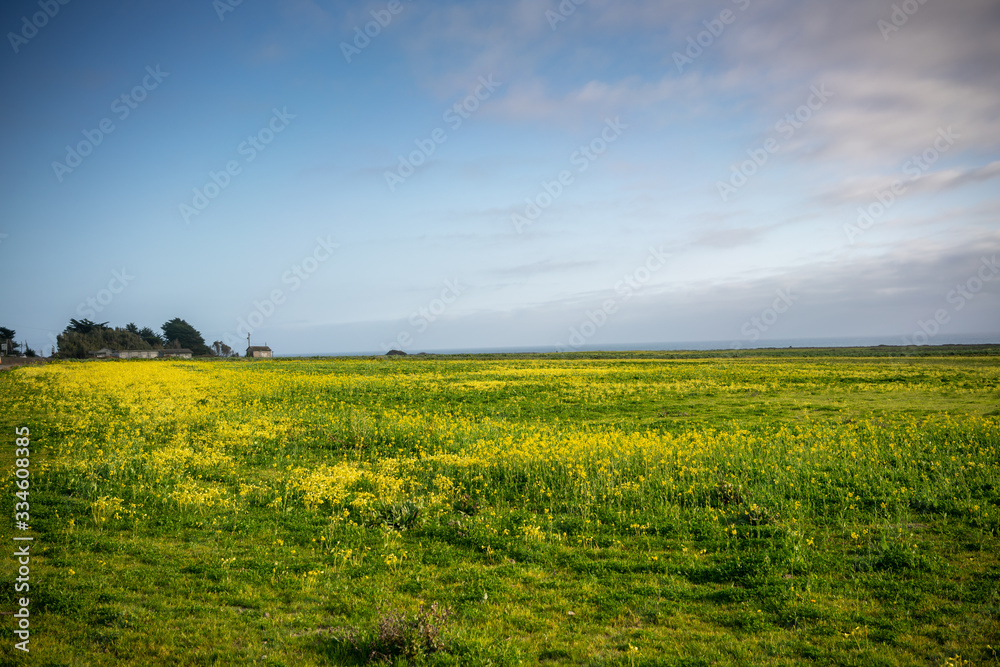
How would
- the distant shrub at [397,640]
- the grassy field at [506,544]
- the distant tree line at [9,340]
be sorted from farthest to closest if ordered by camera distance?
the distant tree line at [9,340], the grassy field at [506,544], the distant shrub at [397,640]

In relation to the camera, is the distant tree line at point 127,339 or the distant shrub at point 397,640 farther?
the distant tree line at point 127,339

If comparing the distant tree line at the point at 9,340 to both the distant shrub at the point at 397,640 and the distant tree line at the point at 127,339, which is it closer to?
the distant tree line at the point at 127,339

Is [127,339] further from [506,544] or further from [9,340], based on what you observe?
[506,544]

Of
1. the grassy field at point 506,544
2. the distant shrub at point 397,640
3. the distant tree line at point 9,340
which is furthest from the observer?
the distant tree line at point 9,340

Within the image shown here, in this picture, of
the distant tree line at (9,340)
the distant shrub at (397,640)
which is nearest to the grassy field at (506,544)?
the distant shrub at (397,640)

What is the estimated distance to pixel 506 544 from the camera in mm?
9016

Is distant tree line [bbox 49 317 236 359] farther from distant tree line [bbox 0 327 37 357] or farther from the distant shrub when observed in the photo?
the distant shrub

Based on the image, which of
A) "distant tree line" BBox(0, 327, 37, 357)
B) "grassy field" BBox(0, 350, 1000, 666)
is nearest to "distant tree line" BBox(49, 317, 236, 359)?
"distant tree line" BBox(0, 327, 37, 357)

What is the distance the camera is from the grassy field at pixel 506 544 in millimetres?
5953

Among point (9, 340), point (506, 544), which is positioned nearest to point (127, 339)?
point (9, 340)

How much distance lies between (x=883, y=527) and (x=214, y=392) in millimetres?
31152

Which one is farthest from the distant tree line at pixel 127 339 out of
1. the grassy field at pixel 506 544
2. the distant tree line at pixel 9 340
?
the grassy field at pixel 506 544

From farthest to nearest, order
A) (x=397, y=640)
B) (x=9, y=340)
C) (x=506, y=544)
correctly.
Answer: (x=9, y=340), (x=506, y=544), (x=397, y=640)

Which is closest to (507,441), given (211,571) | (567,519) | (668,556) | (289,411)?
(567,519)
